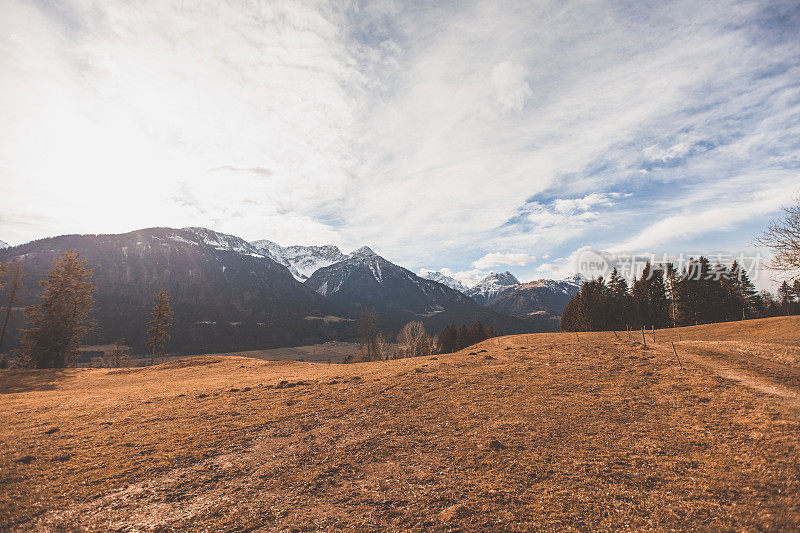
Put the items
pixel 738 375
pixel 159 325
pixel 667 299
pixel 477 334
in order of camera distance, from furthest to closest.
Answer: pixel 477 334, pixel 667 299, pixel 159 325, pixel 738 375

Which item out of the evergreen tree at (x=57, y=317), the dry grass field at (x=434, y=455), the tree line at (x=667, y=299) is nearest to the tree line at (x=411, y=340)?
the tree line at (x=667, y=299)

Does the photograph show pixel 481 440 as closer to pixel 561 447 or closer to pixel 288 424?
pixel 561 447

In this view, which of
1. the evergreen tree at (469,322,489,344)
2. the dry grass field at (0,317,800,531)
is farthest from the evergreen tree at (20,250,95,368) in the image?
the evergreen tree at (469,322,489,344)

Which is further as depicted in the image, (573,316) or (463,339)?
(463,339)

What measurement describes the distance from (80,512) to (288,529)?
6378mm

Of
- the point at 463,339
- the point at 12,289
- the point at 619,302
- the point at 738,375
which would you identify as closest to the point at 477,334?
the point at 463,339

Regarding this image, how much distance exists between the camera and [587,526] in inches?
320

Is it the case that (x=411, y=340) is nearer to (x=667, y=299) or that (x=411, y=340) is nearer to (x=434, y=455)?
(x=667, y=299)

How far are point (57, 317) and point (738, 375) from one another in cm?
7322

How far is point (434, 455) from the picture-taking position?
12.5 meters

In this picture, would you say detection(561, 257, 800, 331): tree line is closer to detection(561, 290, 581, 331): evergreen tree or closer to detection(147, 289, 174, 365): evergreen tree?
detection(561, 290, 581, 331): evergreen tree

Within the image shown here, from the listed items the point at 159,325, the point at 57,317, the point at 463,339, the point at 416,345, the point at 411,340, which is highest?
the point at 57,317

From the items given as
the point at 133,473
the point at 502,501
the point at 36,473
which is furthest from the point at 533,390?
the point at 36,473

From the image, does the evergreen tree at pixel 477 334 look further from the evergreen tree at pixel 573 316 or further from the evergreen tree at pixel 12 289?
the evergreen tree at pixel 12 289
